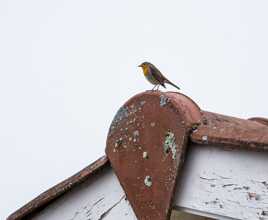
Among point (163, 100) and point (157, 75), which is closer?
point (163, 100)

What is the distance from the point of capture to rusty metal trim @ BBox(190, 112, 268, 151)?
1468 mm

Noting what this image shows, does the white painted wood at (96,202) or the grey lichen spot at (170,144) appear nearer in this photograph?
the grey lichen spot at (170,144)

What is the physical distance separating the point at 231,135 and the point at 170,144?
170mm

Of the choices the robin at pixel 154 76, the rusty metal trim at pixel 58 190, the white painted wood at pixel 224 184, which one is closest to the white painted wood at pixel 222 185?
the white painted wood at pixel 224 184

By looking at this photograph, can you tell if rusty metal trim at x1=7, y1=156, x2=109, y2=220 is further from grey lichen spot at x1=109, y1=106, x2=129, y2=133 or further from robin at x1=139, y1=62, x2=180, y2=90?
robin at x1=139, y1=62, x2=180, y2=90

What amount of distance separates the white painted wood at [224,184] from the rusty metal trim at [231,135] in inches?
0.9

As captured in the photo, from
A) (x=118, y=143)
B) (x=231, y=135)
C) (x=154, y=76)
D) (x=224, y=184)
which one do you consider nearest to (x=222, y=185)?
(x=224, y=184)

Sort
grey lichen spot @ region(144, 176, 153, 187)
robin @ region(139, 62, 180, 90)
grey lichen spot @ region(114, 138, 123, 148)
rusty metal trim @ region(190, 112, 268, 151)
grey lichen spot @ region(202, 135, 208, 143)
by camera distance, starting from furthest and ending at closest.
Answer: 1. robin @ region(139, 62, 180, 90)
2. grey lichen spot @ region(114, 138, 123, 148)
3. grey lichen spot @ region(144, 176, 153, 187)
4. grey lichen spot @ region(202, 135, 208, 143)
5. rusty metal trim @ region(190, 112, 268, 151)

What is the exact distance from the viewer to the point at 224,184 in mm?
1549

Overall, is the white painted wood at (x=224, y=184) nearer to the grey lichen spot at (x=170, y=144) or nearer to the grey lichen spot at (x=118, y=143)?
the grey lichen spot at (x=170, y=144)

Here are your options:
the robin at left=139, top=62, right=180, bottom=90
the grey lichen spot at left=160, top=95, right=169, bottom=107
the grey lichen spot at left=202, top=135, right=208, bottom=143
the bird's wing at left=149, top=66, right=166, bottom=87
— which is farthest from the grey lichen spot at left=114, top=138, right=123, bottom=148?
the bird's wing at left=149, top=66, right=166, bottom=87

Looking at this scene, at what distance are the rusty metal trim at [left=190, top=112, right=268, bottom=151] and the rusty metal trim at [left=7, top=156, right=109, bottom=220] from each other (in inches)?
13.2

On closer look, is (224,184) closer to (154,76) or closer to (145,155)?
(145,155)

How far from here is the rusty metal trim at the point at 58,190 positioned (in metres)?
1.91
